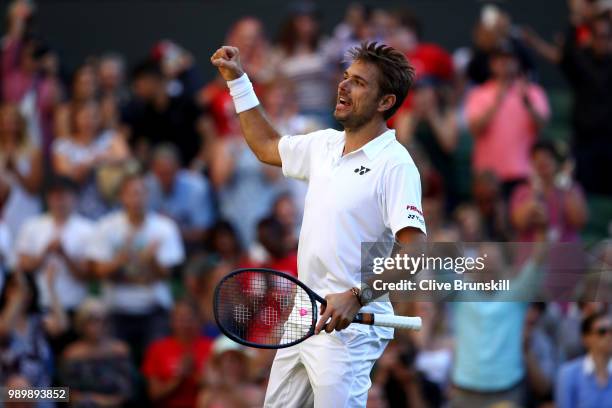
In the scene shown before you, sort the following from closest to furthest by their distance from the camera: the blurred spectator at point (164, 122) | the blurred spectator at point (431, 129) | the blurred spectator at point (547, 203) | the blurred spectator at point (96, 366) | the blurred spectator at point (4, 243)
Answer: the blurred spectator at point (96, 366) → the blurred spectator at point (547, 203) → the blurred spectator at point (4, 243) → the blurred spectator at point (431, 129) → the blurred spectator at point (164, 122)

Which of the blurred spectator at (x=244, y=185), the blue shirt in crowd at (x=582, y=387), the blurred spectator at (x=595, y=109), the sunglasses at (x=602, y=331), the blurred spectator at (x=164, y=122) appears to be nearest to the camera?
the sunglasses at (x=602, y=331)

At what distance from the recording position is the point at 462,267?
256 inches

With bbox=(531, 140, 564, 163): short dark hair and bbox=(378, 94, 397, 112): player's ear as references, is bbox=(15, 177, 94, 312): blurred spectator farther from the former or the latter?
bbox=(378, 94, 397, 112): player's ear

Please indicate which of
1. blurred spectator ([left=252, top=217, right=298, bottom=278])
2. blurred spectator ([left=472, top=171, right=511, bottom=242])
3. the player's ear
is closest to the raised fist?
the player's ear

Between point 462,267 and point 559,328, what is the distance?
10.7 feet

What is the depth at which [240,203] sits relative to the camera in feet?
37.5

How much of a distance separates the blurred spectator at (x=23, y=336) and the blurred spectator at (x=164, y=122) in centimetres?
231

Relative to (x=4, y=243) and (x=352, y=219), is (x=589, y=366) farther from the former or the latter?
(x=4, y=243)

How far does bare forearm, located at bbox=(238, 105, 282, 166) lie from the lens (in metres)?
6.60

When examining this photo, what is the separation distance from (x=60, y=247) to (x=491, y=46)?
13.3 feet

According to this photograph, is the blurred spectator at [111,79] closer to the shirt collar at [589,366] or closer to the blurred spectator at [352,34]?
the blurred spectator at [352,34]

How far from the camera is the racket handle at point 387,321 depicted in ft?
19.4

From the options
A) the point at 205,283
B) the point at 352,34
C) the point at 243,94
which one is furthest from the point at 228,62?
the point at 352,34

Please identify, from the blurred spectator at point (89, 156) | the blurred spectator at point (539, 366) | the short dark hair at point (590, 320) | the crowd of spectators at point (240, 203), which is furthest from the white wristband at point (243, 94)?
the blurred spectator at point (89, 156)
